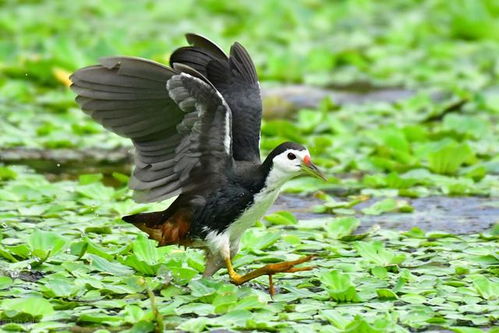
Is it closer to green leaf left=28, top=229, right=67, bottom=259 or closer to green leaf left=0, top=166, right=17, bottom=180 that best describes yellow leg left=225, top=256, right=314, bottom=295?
green leaf left=28, top=229, right=67, bottom=259

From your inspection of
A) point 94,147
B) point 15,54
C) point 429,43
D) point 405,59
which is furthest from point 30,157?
point 429,43

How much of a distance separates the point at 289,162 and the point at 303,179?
77.7 inches

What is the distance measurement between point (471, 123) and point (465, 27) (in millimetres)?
3226

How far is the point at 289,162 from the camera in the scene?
478 centimetres

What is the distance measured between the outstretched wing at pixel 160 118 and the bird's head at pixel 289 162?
0.21 meters

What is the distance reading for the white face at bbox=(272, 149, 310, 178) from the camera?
15.6ft

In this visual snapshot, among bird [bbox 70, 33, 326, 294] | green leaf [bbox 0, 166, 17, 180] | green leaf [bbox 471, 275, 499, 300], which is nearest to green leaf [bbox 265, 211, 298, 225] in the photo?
bird [bbox 70, 33, 326, 294]

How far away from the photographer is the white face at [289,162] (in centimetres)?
477

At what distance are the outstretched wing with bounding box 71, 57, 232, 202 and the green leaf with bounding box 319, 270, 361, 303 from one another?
2.19ft

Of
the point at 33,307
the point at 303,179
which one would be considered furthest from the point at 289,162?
the point at 303,179

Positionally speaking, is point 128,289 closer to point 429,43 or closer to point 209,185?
point 209,185

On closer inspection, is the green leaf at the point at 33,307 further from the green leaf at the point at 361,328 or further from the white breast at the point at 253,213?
the green leaf at the point at 361,328

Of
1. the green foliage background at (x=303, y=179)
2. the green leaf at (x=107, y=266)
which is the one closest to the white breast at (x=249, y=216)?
the green foliage background at (x=303, y=179)

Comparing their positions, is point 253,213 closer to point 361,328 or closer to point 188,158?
point 188,158
